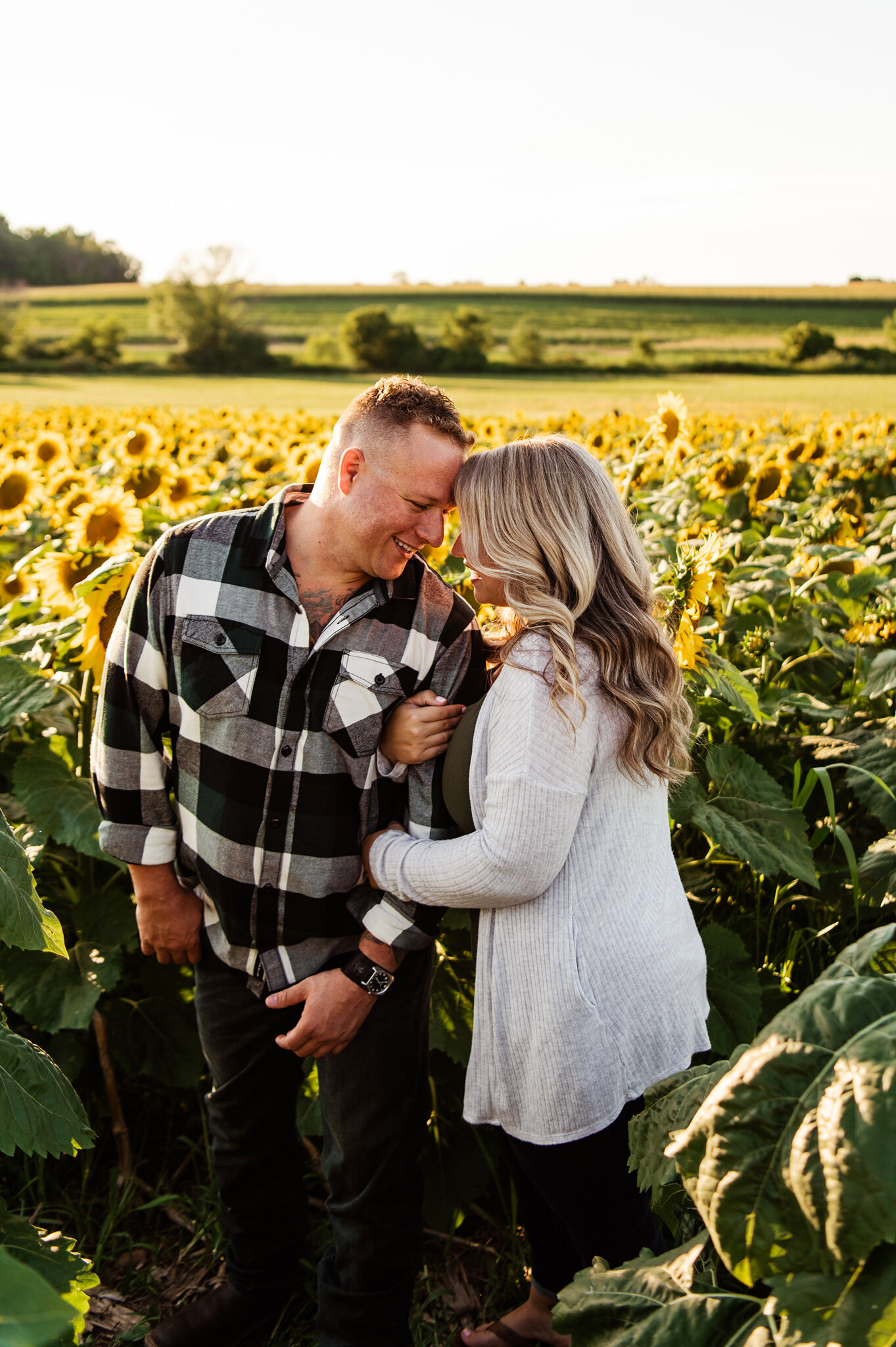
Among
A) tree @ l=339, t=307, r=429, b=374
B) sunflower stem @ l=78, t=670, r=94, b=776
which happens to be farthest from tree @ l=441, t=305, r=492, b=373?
sunflower stem @ l=78, t=670, r=94, b=776

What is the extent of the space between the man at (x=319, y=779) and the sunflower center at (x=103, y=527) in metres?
1.11

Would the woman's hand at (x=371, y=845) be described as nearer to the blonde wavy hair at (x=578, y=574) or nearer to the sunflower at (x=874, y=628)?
the blonde wavy hair at (x=578, y=574)

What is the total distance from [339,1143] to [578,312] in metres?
62.3

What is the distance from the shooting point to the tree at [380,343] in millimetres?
46906

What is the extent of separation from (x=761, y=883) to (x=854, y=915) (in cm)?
32

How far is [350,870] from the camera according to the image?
214 cm

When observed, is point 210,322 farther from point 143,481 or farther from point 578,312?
point 143,481

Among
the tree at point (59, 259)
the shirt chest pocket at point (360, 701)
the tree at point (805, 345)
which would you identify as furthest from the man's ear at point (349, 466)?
the tree at point (59, 259)

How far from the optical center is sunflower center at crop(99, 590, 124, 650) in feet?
8.21

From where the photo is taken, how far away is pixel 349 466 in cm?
204

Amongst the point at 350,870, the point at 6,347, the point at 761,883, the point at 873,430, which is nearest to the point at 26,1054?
the point at 350,870

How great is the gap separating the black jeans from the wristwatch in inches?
3.6

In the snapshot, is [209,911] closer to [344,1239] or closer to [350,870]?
[350,870]

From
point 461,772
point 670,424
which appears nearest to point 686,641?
point 461,772
